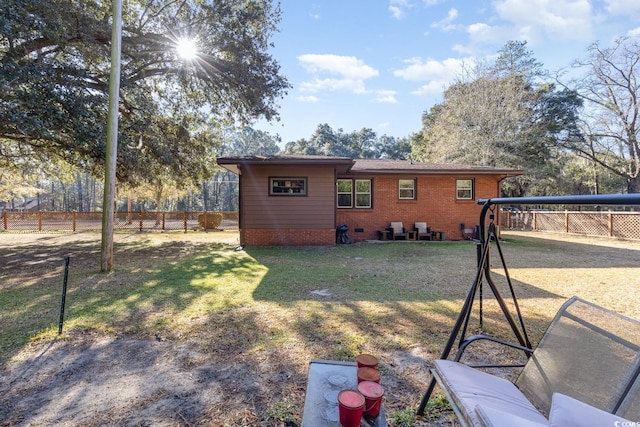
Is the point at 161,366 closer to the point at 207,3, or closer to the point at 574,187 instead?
the point at 207,3

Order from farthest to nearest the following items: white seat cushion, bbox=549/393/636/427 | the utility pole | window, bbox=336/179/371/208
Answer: window, bbox=336/179/371/208
the utility pole
white seat cushion, bbox=549/393/636/427

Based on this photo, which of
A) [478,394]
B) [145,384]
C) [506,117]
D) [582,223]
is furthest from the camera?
[506,117]

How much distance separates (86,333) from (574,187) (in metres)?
37.3

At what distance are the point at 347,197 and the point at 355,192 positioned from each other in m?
0.37

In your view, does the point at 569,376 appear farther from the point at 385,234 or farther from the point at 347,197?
the point at 347,197

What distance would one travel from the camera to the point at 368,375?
1.65 meters

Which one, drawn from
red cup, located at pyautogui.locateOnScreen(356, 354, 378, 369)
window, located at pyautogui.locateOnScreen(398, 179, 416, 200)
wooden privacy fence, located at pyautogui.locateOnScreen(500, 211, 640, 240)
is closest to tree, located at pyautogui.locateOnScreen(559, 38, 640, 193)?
wooden privacy fence, located at pyautogui.locateOnScreen(500, 211, 640, 240)

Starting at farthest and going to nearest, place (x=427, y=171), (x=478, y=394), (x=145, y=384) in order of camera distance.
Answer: (x=427, y=171) → (x=145, y=384) → (x=478, y=394)

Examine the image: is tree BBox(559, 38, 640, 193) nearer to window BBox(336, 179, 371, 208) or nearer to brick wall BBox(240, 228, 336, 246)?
window BBox(336, 179, 371, 208)

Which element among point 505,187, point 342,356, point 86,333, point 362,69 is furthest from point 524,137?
point 86,333

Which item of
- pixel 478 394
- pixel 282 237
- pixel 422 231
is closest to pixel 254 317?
pixel 478 394

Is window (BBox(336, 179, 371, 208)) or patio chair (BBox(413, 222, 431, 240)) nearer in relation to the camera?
patio chair (BBox(413, 222, 431, 240))

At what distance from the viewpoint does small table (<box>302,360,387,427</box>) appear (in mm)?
1467

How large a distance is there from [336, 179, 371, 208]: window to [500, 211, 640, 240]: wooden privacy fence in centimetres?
1049
